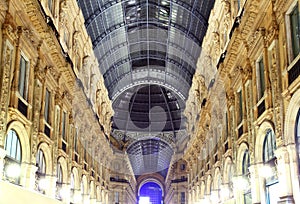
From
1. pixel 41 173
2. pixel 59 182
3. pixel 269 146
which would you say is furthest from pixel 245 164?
pixel 59 182

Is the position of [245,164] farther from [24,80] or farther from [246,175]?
[24,80]

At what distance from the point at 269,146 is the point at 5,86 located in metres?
11.5

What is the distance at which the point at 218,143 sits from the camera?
106 feet

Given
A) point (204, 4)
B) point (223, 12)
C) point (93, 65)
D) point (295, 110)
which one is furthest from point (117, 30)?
point (295, 110)

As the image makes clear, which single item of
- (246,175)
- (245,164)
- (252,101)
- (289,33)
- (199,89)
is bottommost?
(246,175)

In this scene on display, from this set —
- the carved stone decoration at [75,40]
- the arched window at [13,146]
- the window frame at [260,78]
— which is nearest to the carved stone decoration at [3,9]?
the arched window at [13,146]

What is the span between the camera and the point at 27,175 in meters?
20.8

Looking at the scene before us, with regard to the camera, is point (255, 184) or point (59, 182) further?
point (59, 182)

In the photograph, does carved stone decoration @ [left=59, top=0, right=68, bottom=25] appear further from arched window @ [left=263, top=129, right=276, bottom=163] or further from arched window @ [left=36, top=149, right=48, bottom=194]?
arched window @ [left=263, top=129, right=276, bottom=163]

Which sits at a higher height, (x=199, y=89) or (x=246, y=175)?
(x=199, y=89)

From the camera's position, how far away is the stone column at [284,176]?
648 inches

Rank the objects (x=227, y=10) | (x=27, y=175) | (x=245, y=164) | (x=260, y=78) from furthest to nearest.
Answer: (x=227, y=10) → (x=245, y=164) → (x=260, y=78) → (x=27, y=175)

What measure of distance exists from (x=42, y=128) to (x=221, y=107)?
1338cm

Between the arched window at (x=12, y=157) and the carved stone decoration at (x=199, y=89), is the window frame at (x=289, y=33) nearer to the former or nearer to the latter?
the arched window at (x=12, y=157)
